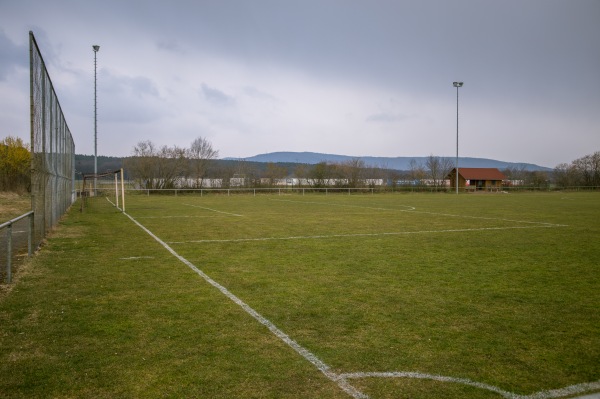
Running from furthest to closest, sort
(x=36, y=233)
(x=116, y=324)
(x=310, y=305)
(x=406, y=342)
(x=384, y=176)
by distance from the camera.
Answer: (x=384, y=176), (x=36, y=233), (x=310, y=305), (x=116, y=324), (x=406, y=342)

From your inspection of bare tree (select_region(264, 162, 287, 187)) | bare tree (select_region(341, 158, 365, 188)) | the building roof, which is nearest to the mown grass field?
bare tree (select_region(264, 162, 287, 187))

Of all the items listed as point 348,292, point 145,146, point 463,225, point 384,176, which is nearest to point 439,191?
point 384,176

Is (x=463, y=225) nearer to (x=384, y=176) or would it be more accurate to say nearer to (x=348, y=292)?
(x=348, y=292)

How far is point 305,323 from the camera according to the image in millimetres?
5270

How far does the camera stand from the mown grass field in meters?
3.74

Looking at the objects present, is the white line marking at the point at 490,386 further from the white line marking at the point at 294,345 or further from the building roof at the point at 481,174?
the building roof at the point at 481,174

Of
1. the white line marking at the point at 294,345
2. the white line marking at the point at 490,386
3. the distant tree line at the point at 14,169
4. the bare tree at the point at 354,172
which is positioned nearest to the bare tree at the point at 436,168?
the bare tree at the point at 354,172

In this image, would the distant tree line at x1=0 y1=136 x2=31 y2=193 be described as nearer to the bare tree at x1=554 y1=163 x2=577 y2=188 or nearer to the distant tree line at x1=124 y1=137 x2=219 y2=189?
the distant tree line at x1=124 y1=137 x2=219 y2=189

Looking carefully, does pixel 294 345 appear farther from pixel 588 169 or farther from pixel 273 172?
pixel 588 169

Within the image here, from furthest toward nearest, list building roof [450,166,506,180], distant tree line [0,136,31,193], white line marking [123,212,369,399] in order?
building roof [450,166,506,180]
distant tree line [0,136,31,193]
white line marking [123,212,369,399]

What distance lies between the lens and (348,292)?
674cm

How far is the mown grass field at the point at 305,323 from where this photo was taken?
12.3 feet

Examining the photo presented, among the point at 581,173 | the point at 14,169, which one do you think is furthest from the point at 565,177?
the point at 14,169

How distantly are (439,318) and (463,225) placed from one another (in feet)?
40.2
